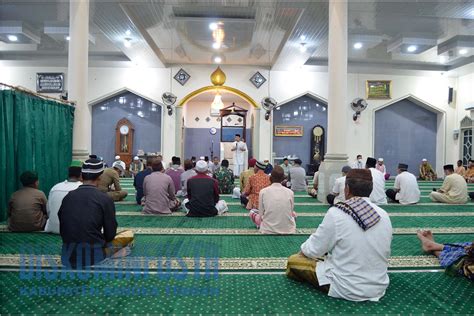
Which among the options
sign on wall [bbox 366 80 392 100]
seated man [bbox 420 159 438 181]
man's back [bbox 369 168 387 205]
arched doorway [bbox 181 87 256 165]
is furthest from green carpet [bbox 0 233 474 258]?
arched doorway [bbox 181 87 256 165]

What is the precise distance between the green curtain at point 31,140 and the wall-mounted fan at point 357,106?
27.0 feet

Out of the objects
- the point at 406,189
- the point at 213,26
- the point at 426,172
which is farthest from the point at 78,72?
the point at 426,172

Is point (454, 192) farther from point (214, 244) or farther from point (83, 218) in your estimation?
point (83, 218)

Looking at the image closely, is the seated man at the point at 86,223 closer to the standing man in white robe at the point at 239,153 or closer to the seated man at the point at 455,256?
the seated man at the point at 455,256

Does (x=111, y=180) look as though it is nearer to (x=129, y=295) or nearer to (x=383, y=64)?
(x=129, y=295)

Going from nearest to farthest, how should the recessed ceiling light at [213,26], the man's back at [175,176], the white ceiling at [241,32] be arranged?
the man's back at [175,176] → the white ceiling at [241,32] → the recessed ceiling light at [213,26]

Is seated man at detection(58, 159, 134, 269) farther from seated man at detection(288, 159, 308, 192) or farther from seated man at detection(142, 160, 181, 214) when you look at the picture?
seated man at detection(288, 159, 308, 192)

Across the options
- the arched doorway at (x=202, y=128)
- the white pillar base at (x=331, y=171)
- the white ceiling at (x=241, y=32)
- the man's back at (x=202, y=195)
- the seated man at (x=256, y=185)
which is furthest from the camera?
the arched doorway at (x=202, y=128)

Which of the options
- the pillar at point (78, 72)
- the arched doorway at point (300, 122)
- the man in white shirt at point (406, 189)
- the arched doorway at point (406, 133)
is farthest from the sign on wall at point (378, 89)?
the pillar at point (78, 72)

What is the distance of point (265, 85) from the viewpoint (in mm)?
10469

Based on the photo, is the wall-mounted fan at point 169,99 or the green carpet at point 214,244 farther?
the wall-mounted fan at point 169,99

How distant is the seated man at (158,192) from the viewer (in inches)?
162

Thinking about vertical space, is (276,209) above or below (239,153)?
below

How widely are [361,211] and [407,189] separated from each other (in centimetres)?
401
